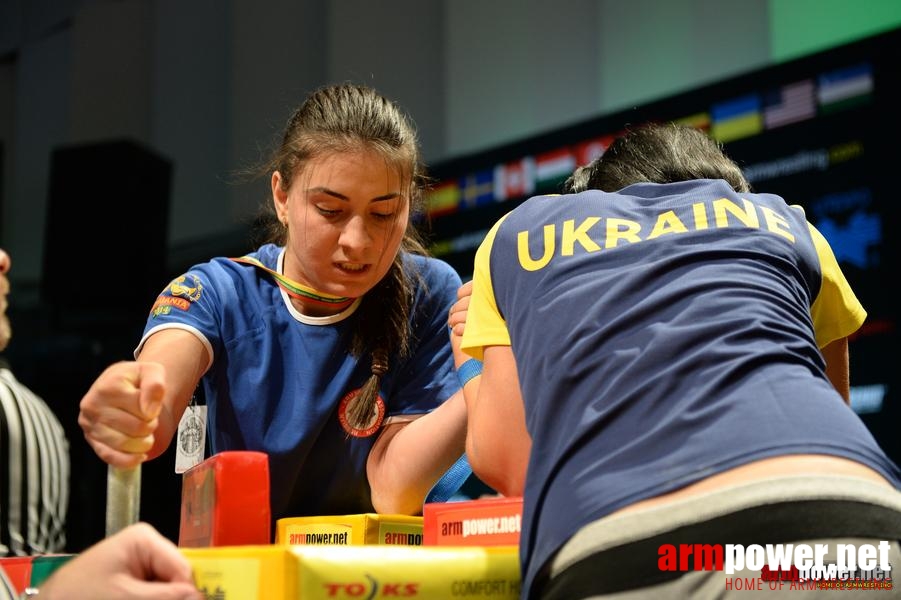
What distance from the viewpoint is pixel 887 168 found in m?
2.73

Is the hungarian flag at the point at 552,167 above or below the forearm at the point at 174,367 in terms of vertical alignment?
above

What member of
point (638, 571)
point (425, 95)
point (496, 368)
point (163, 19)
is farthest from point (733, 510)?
point (163, 19)

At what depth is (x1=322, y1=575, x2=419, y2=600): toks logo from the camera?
78 centimetres

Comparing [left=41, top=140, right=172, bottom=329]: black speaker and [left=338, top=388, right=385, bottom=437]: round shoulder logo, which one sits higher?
[left=41, top=140, right=172, bottom=329]: black speaker

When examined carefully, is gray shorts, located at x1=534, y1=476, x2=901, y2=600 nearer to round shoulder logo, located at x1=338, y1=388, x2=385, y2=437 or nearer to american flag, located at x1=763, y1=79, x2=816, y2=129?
round shoulder logo, located at x1=338, y1=388, x2=385, y2=437

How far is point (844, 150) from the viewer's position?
2803mm

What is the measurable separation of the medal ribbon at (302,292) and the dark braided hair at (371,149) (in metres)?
0.04

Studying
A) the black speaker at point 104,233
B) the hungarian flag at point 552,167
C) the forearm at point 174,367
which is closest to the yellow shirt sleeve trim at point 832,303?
the forearm at point 174,367

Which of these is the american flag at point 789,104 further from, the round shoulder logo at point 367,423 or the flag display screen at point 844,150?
the round shoulder logo at point 367,423

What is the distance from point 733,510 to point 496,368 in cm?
33

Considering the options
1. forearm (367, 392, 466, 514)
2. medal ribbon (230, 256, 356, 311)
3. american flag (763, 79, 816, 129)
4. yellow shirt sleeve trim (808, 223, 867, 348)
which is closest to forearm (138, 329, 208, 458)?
medal ribbon (230, 256, 356, 311)

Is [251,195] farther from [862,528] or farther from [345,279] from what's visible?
[862,528]

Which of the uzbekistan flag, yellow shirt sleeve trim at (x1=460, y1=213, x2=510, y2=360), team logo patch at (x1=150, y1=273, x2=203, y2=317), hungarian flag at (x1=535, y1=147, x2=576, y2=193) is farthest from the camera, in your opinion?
hungarian flag at (x1=535, y1=147, x2=576, y2=193)

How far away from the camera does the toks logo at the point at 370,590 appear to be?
2.57 feet
